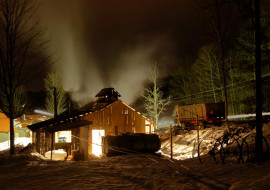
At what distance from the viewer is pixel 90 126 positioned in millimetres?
23469

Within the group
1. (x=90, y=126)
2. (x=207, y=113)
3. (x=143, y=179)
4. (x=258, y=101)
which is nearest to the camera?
(x=143, y=179)

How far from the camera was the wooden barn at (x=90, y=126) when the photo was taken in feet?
66.4

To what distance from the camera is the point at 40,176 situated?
789 cm

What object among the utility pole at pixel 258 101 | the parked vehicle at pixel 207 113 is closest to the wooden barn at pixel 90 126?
the parked vehicle at pixel 207 113

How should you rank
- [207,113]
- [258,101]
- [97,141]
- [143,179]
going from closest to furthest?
1. [143,179]
2. [258,101]
3. [97,141]
4. [207,113]

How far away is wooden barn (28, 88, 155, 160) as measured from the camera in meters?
20.2

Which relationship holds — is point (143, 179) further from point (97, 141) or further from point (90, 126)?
point (97, 141)

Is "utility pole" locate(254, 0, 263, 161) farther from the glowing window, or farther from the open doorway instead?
the glowing window

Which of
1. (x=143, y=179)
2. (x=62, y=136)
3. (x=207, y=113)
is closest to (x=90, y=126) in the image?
(x=62, y=136)

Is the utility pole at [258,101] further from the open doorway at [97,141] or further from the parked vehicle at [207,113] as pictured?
the parked vehicle at [207,113]

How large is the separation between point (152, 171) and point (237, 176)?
3066 mm

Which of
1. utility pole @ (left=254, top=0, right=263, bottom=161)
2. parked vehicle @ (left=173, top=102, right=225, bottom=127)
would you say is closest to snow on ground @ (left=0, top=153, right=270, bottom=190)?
utility pole @ (left=254, top=0, right=263, bottom=161)

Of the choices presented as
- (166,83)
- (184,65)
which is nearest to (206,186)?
(184,65)

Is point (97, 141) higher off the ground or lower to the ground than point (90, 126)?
lower
